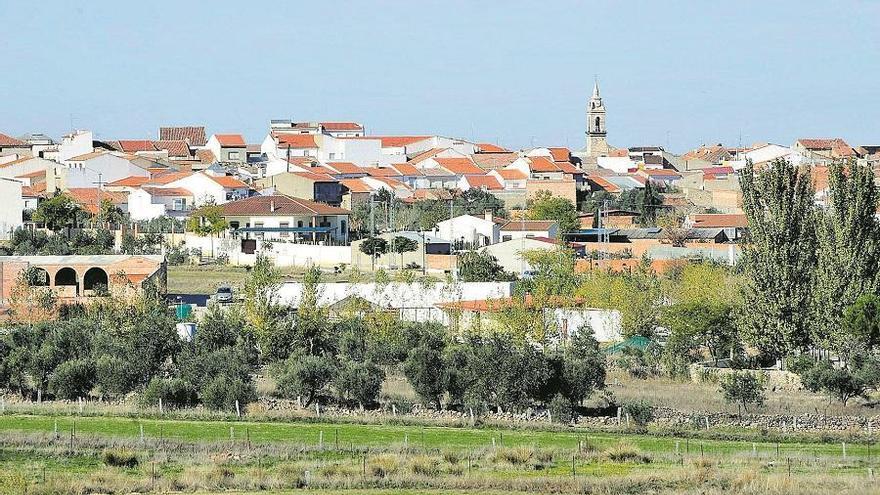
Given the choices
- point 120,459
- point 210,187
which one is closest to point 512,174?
point 210,187

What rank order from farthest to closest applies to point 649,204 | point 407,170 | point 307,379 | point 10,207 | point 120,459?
point 407,170 → point 649,204 → point 10,207 → point 307,379 → point 120,459

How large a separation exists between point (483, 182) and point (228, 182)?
49.9ft

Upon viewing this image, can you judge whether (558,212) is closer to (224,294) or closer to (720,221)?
(720,221)

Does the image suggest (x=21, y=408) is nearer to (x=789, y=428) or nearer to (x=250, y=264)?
(x=789, y=428)

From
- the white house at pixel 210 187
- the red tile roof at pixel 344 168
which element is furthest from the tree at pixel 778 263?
the red tile roof at pixel 344 168

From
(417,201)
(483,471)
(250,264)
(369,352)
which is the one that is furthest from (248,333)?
(417,201)

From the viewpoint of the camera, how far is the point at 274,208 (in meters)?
60.2

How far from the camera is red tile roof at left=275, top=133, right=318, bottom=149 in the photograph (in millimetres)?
89938

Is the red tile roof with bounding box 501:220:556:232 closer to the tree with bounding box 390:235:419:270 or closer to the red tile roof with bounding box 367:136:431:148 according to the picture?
the tree with bounding box 390:235:419:270

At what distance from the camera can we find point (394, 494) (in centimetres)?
2128

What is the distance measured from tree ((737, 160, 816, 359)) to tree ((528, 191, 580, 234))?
2518 cm

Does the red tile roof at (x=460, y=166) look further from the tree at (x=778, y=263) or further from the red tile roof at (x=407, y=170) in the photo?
the tree at (x=778, y=263)

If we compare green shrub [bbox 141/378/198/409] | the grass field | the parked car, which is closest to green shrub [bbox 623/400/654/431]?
the grass field

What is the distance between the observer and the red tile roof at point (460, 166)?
82125 millimetres
